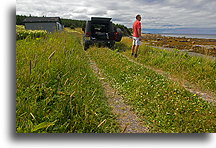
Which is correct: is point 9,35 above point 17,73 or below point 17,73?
above

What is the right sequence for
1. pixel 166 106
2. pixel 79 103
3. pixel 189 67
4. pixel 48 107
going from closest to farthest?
pixel 48 107 → pixel 79 103 → pixel 166 106 → pixel 189 67

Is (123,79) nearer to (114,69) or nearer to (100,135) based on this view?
(114,69)

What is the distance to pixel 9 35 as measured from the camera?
280 cm

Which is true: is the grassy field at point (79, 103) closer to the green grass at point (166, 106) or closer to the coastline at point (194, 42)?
the green grass at point (166, 106)

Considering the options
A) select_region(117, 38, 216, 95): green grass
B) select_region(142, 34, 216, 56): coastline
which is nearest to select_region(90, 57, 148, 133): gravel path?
select_region(142, 34, 216, 56): coastline

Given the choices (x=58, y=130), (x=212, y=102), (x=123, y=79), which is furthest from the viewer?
(x=123, y=79)

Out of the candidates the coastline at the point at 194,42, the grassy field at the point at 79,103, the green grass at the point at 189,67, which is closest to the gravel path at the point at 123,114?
the grassy field at the point at 79,103

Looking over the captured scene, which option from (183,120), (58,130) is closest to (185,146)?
(183,120)

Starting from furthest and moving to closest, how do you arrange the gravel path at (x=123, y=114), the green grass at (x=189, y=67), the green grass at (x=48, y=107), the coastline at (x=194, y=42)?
1. the green grass at (x=189, y=67)
2. the coastline at (x=194, y=42)
3. the gravel path at (x=123, y=114)
4. the green grass at (x=48, y=107)

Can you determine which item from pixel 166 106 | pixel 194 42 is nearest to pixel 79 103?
pixel 166 106

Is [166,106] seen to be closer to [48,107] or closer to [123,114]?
[123,114]

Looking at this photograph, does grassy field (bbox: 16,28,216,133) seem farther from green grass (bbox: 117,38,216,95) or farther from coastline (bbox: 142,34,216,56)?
coastline (bbox: 142,34,216,56)

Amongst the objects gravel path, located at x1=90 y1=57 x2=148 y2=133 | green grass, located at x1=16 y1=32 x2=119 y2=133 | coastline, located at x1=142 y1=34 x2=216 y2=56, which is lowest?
gravel path, located at x1=90 y1=57 x2=148 y2=133
